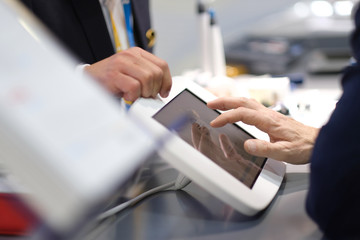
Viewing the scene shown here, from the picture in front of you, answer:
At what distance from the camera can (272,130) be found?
86 centimetres

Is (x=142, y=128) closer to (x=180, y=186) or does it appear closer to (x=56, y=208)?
(x=56, y=208)

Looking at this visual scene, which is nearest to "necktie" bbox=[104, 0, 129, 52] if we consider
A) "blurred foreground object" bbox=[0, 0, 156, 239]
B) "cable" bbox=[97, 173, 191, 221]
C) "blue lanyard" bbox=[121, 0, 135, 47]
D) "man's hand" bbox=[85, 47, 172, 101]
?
"blue lanyard" bbox=[121, 0, 135, 47]

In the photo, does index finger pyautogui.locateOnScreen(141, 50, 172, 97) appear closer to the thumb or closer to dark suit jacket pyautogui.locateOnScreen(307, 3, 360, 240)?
the thumb

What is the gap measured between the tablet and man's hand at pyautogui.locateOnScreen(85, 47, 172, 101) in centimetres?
3

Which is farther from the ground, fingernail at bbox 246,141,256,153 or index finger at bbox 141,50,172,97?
index finger at bbox 141,50,172,97

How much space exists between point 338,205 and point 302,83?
1130 millimetres

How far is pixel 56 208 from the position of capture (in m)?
0.31

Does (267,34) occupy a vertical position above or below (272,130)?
below

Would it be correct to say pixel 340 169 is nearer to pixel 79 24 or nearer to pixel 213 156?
pixel 213 156

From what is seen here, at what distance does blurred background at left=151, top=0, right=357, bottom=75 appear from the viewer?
1.97 m

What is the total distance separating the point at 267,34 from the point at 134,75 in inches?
65.6

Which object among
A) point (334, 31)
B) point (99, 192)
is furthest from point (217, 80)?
point (99, 192)

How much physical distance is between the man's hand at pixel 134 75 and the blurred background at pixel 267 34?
46.1 inches

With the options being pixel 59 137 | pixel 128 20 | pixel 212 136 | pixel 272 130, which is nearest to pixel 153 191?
pixel 212 136
